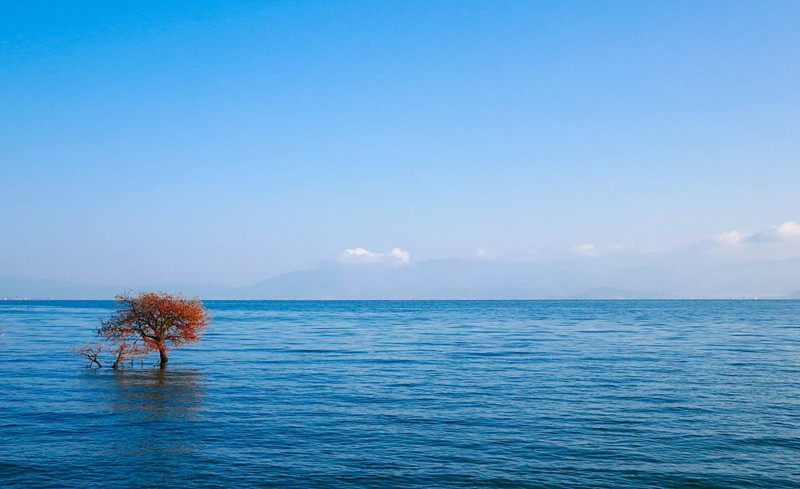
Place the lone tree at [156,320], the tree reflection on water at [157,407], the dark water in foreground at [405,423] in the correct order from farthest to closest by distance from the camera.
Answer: the lone tree at [156,320], the tree reflection on water at [157,407], the dark water in foreground at [405,423]

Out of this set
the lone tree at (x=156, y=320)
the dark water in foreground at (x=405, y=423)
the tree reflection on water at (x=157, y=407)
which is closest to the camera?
the dark water in foreground at (x=405, y=423)

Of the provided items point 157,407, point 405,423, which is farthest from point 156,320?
point 405,423

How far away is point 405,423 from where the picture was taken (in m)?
31.8

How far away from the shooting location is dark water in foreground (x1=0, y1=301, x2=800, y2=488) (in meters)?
23.5

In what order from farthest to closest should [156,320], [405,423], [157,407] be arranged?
[156,320], [157,407], [405,423]

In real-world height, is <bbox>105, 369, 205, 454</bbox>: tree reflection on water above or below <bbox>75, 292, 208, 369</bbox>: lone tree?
below

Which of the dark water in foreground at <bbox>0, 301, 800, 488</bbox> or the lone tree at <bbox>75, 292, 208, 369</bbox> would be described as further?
the lone tree at <bbox>75, 292, 208, 369</bbox>

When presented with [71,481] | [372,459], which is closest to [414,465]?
[372,459]

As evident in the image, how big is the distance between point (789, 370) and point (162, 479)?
50906mm

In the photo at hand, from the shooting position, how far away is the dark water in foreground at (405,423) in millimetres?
23500

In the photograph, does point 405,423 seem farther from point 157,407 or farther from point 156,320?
point 156,320

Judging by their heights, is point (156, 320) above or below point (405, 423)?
above

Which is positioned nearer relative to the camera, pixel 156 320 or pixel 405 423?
pixel 405 423

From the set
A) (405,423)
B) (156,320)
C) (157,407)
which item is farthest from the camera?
(156,320)
